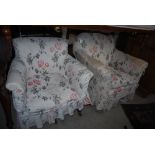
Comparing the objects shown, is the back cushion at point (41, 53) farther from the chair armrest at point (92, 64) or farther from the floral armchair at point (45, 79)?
the chair armrest at point (92, 64)

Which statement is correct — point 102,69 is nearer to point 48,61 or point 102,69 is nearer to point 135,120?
point 48,61

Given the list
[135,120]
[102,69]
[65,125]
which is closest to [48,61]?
[102,69]

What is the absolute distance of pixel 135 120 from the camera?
1.84m

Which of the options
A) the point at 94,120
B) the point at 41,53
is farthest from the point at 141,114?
the point at 41,53

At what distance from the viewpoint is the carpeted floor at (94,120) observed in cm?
165

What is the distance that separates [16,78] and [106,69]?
2.99 feet

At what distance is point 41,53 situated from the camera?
1.58 metres

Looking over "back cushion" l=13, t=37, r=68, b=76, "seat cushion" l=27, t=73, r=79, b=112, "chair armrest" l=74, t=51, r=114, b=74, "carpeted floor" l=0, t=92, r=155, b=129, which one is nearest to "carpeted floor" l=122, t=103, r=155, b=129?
"carpeted floor" l=0, t=92, r=155, b=129

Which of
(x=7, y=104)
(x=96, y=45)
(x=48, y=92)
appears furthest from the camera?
(x=96, y=45)

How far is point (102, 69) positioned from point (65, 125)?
724 millimetres

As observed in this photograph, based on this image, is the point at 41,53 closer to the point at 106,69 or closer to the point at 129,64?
the point at 106,69

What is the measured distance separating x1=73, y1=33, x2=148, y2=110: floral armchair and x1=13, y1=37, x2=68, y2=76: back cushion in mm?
298

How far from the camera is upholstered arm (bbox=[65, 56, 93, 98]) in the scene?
4.80 ft
